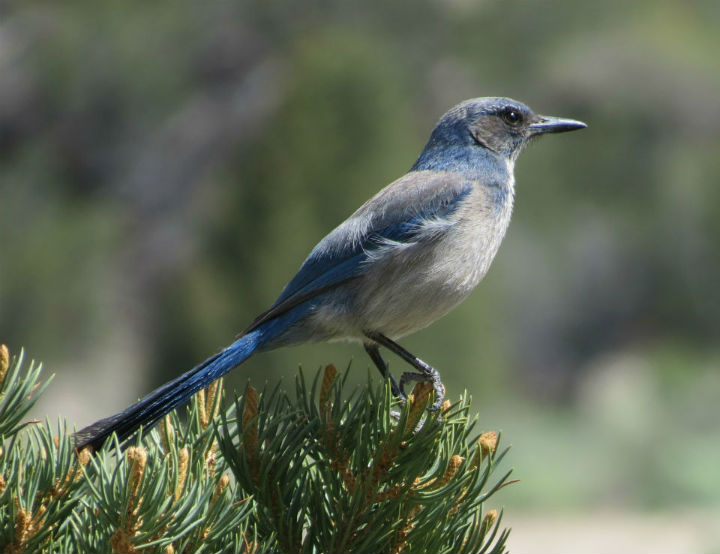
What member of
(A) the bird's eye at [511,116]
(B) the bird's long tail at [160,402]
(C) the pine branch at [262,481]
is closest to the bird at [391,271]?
(B) the bird's long tail at [160,402]

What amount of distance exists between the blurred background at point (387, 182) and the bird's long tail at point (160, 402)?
179 inches

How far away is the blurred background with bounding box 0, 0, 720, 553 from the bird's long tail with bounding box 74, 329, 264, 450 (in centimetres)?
455

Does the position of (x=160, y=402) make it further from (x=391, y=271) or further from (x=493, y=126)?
(x=493, y=126)

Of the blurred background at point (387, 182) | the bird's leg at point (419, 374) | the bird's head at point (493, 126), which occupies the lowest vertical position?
the bird's leg at point (419, 374)

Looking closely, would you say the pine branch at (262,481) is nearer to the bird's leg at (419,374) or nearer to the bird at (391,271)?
the bird's leg at (419,374)

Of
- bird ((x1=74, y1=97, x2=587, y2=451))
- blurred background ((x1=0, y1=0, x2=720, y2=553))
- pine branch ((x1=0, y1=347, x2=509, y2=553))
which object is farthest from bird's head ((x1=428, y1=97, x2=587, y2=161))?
blurred background ((x1=0, y1=0, x2=720, y2=553))

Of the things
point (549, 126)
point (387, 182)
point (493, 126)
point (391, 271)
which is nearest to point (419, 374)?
point (391, 271)

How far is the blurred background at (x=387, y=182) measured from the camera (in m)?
7.97

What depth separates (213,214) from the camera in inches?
372

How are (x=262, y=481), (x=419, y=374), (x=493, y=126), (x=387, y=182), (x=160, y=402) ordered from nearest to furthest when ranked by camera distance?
(x=262, y=481) → (x=160, y=402) → (x=419, y=374) → (x=493, y=126) → (x=387, y=182)

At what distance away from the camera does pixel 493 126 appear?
3203mm

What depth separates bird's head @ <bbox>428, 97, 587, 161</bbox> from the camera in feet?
10.3

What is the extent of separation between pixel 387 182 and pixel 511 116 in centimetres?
452

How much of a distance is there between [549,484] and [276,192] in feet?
13.7
